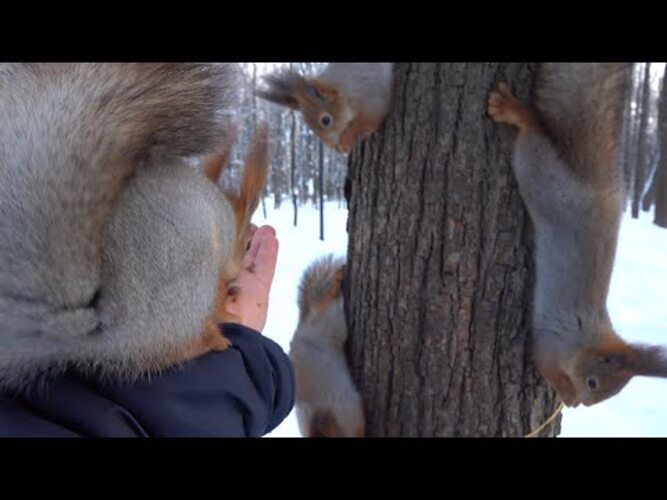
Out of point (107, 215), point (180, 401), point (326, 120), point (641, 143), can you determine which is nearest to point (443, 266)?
point (326, 120)

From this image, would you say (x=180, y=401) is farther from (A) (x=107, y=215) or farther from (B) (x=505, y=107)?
(B) (x=505, y=107)

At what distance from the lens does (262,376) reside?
1.17 m

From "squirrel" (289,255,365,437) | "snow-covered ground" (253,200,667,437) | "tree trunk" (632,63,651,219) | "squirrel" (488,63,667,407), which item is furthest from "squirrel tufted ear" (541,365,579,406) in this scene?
"tree trunk" (632,63,651,219)

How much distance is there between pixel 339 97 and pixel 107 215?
4.09 ft

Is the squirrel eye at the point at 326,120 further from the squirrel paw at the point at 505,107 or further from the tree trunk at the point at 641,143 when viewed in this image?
the tree trunk at the point at 641,143

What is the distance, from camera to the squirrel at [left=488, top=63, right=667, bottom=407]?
5.35ft

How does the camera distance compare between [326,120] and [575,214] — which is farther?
[326,120]

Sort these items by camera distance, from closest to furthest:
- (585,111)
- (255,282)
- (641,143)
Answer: (255,282) < (585,111) < (641,143)

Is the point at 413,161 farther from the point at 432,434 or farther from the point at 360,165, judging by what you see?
the point at 432,434

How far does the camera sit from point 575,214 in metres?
1.85

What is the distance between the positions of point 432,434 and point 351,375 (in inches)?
11.2

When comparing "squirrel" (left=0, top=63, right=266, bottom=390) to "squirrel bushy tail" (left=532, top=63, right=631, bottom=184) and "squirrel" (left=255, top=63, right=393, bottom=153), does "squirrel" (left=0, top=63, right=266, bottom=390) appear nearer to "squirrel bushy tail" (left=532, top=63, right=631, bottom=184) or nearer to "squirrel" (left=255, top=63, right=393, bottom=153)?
"squirrel" (left=255, top=63, right=393, bottom=153)

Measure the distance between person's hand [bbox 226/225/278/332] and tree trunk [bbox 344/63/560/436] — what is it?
0.34 metres

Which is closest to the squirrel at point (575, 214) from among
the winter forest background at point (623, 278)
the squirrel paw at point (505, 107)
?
the squirrel paw at point (505, 107)
